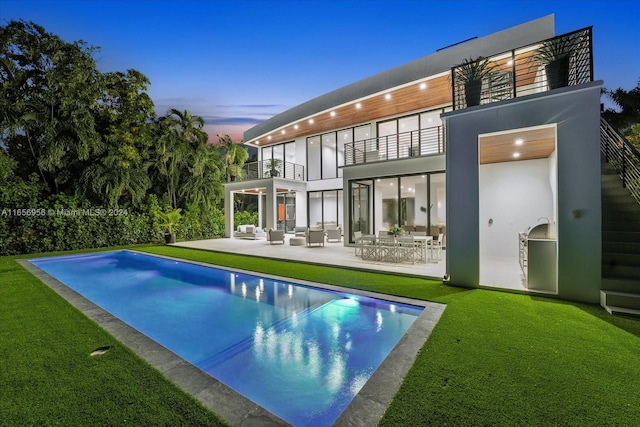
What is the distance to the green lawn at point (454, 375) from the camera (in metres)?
2.44

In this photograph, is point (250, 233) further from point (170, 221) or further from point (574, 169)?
point (574, 169)

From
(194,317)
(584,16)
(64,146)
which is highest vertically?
(584,16)

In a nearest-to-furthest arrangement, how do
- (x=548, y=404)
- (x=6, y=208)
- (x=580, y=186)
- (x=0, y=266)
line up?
1. (x=548, y=404)
2. (x=580, y=186)
3. (x=0, y=266)
4. (x=6, y=208)

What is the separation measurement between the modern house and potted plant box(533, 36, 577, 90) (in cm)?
2

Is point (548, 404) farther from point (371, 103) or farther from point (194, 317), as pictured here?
point (371, 103)

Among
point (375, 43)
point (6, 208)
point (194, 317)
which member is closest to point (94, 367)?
point (194, 317)

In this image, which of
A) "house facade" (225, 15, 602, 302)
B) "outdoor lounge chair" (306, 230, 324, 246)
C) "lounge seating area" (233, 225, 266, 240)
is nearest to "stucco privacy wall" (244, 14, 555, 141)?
"house facade" (225, 15, 602, 302)

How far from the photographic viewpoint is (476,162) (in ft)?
21.2

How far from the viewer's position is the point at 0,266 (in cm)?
974

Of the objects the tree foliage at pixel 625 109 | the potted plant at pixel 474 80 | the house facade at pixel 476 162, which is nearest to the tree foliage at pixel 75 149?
the house facade at pixel 476 162

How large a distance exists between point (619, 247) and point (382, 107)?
449 inches

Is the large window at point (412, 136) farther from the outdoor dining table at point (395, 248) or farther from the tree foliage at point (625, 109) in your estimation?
the tree foliage at point (625, 109)

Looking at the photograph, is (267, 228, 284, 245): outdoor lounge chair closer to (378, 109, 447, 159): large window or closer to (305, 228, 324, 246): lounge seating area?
(305, 228, 324, 246): lounge seating area

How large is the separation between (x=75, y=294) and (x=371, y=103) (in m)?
13.6
